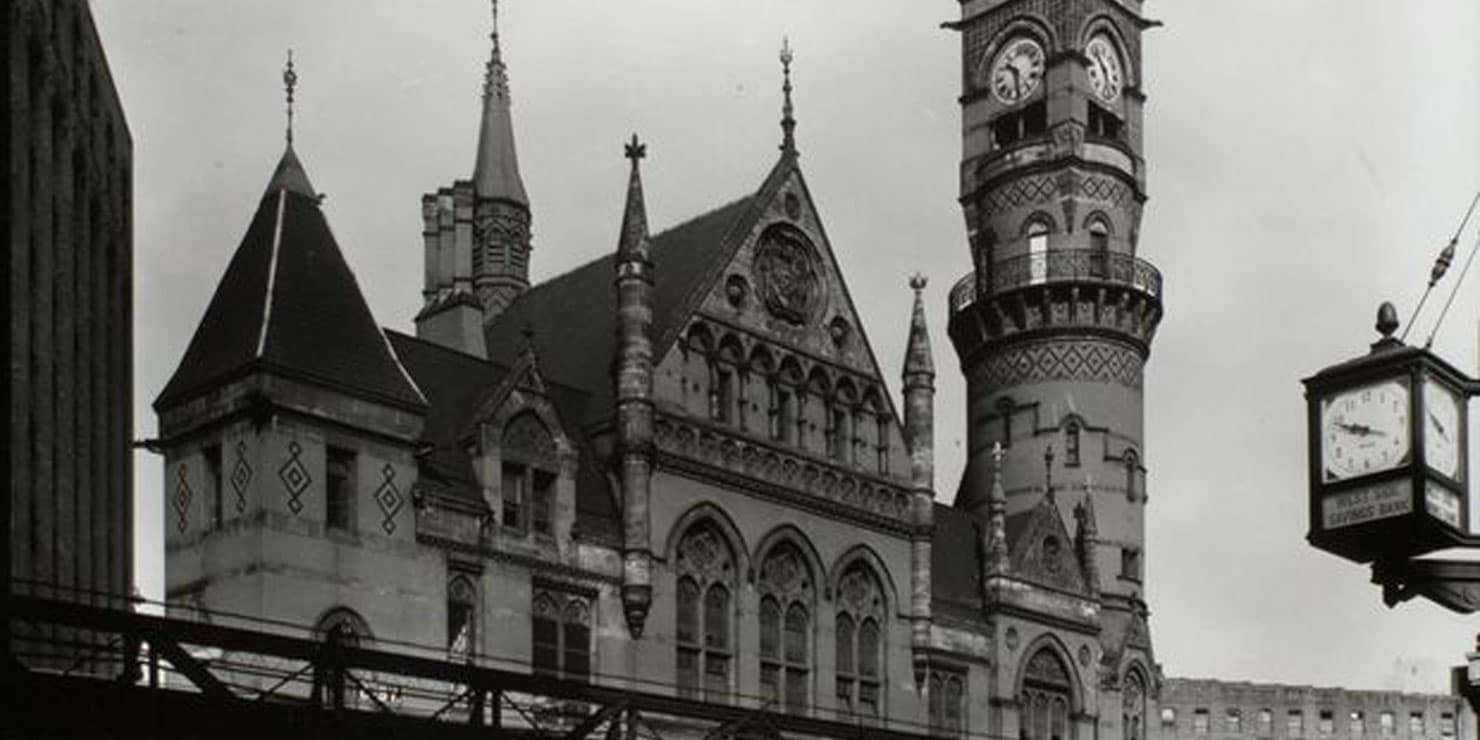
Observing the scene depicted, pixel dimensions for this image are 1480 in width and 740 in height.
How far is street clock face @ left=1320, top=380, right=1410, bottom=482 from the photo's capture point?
32.8ft

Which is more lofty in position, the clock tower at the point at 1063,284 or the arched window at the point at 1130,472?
the clock tower at the point at 1063,284

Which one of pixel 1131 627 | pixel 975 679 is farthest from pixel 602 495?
pixel 1131 627

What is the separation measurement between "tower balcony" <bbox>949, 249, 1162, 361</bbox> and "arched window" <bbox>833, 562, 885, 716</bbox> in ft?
40.3

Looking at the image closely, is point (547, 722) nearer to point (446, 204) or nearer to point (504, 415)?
point (504, 415)

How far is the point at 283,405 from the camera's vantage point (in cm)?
4166

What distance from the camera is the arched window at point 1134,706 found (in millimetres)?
60500

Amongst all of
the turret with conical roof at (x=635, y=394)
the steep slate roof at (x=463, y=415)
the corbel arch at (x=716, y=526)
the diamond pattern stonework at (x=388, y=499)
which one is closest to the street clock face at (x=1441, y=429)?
the diamond pattern stonework at (x=388, y=499)

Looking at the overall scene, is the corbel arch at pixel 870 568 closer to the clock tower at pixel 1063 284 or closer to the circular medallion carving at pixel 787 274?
the circular medallion carving at pixel 787 274

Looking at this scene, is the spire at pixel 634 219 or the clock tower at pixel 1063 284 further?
the clock tower at pixel 1063 284

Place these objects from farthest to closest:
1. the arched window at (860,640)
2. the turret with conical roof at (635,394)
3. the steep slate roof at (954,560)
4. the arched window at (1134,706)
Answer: the arched window at (1134,706)
the steep slate roof at (954,560)
the arched window at (860,640)
the turret with conical roof at (635,394)

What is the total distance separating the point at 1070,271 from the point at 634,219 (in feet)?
56.8

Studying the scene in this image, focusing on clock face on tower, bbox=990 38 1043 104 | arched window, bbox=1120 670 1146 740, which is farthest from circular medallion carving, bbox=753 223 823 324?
clock face on tower, bbox=990 38 1043 104

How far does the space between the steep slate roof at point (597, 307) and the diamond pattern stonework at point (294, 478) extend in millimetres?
8731

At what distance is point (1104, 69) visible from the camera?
66.5 m
